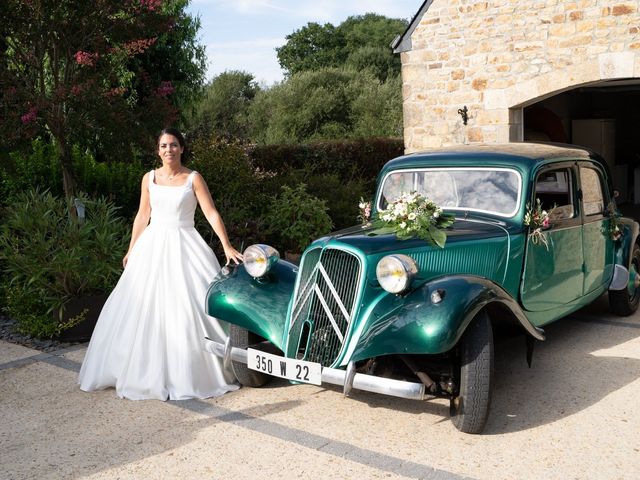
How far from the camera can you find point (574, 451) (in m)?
3.56

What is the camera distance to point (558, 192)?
546cm

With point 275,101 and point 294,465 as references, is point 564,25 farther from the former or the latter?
point 275,101

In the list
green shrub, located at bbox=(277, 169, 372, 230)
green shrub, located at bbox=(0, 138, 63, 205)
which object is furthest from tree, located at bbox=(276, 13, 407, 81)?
green shrub, located at bbox=(0, 138, 63, 205)

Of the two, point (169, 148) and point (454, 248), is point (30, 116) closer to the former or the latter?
point (169, 148)

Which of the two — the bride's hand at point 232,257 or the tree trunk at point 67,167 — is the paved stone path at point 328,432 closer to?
the bride's hand at point 232,257

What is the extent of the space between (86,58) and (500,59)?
5838 mm

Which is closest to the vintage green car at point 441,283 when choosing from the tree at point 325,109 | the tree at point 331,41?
the tree at point 325,109

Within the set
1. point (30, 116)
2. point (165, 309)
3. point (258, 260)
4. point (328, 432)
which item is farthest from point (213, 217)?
point (30, 116)

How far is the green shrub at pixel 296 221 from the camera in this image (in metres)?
8.40

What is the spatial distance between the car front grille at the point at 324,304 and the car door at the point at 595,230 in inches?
94.0

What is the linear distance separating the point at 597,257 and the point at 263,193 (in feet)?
15.3

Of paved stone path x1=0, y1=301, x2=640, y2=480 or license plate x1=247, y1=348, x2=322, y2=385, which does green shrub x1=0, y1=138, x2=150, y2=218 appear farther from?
license plate x1=247, y1=348, x2=322, y2=385

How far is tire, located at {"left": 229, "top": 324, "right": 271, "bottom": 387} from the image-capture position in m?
4.46

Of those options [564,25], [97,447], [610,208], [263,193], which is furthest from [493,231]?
[564,25]
